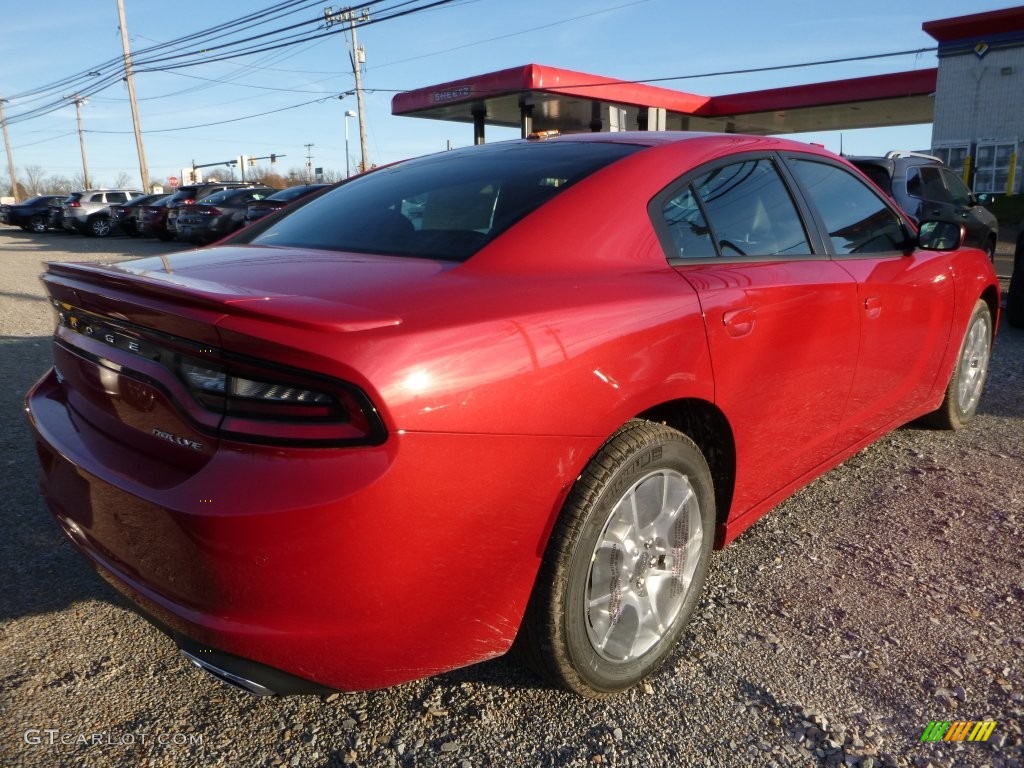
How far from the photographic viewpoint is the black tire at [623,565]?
1.92m

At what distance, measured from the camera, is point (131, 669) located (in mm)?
2324

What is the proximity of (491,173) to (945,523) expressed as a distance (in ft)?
7.80

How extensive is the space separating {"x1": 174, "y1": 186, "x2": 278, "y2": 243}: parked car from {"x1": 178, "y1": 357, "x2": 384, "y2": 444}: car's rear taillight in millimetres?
17362

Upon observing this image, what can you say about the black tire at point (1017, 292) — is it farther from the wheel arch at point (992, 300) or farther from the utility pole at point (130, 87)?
the utility pole at point (130, 87)

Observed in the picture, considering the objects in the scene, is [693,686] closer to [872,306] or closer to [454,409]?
[454,409]

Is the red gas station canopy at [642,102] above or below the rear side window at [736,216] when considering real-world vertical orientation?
above

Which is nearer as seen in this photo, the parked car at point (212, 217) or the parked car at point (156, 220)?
the parked car at point (212, 217)

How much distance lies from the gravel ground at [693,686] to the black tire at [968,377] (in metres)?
1.15

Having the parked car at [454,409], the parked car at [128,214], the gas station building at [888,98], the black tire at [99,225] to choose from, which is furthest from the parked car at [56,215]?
the parked car at [454,409]

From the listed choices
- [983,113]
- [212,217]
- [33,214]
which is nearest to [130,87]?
[33,214]

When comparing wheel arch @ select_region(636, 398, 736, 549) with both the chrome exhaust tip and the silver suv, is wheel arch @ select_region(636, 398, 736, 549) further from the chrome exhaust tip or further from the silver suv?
the silver suv

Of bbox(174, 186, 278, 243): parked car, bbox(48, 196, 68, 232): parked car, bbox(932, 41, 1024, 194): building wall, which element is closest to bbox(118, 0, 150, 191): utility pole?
bbox(48, 196, 68, 232): parked car

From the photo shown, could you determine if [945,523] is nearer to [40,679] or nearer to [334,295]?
[334,295]

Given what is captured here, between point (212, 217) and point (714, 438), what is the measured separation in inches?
696
